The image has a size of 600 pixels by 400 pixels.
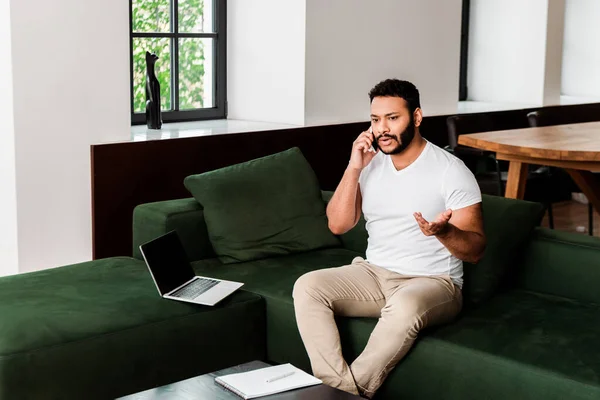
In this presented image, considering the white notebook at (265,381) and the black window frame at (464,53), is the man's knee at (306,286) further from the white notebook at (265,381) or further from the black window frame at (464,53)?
the black window frame at (464,53)

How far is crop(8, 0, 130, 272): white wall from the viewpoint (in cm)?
432

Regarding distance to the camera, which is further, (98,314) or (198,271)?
(198,271)

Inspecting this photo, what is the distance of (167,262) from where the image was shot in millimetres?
3529

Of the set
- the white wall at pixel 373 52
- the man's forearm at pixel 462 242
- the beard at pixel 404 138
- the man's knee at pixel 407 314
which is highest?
the white wall at pixel 373 52

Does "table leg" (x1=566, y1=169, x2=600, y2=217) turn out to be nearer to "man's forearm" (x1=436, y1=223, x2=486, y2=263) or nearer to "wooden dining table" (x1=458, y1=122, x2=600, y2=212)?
"wooden dining table" (x1=458, y1=122, x2=600, y2=212)

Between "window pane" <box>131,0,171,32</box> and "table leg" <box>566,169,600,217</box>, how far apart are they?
8.30 feet

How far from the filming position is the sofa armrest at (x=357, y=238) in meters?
4.24

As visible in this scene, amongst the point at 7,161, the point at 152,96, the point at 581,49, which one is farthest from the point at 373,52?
the point at 581,49

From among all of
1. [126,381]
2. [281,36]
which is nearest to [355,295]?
[126,381]

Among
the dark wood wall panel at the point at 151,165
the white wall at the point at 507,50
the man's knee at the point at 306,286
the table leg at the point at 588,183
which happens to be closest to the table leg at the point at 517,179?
the table leg at the point at 588,183

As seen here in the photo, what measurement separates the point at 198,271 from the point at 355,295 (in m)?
0.86

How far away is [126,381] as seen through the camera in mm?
3184

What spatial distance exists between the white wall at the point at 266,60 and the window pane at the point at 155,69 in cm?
46

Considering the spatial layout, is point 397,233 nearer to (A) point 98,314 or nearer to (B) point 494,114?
(A) point 98,314
